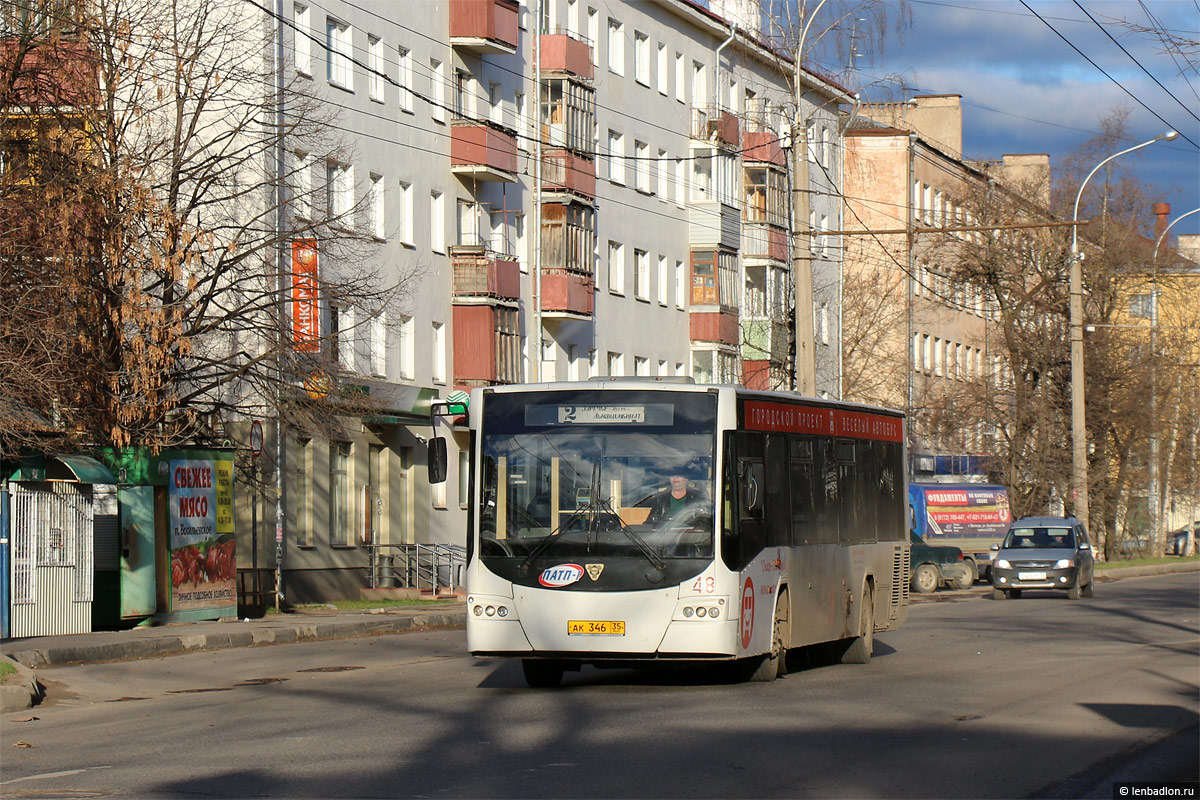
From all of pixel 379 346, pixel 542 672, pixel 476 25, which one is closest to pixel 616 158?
pixel 476 25

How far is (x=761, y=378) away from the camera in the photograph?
188 feet

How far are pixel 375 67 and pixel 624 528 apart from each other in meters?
26.8

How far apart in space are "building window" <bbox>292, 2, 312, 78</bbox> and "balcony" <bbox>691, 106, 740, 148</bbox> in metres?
A: 21.3

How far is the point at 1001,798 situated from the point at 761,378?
4795 cm

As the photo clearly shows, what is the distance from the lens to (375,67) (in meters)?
40.0

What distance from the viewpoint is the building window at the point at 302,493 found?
36562 mm

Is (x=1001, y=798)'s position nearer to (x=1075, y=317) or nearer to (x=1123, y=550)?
(x=1075, y=317)

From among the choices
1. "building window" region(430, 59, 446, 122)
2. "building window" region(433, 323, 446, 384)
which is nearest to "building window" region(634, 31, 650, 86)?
"building window" region(430, 59, 446, 122)

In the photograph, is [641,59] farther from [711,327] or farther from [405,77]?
[405,77]

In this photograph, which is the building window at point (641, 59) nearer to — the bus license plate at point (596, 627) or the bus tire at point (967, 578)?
the bus tire at point (967, 578)

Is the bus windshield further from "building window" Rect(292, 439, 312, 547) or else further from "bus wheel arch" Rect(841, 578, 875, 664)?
"building window" Rect(292, 439, 312, 547)

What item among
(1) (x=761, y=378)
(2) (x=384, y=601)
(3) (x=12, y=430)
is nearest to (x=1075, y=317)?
(1) (x=761, y=378)

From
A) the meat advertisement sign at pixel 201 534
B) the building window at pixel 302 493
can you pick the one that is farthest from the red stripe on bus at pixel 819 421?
the building window at pixel 302 493

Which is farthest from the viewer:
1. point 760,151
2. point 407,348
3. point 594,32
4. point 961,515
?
point 760,151
